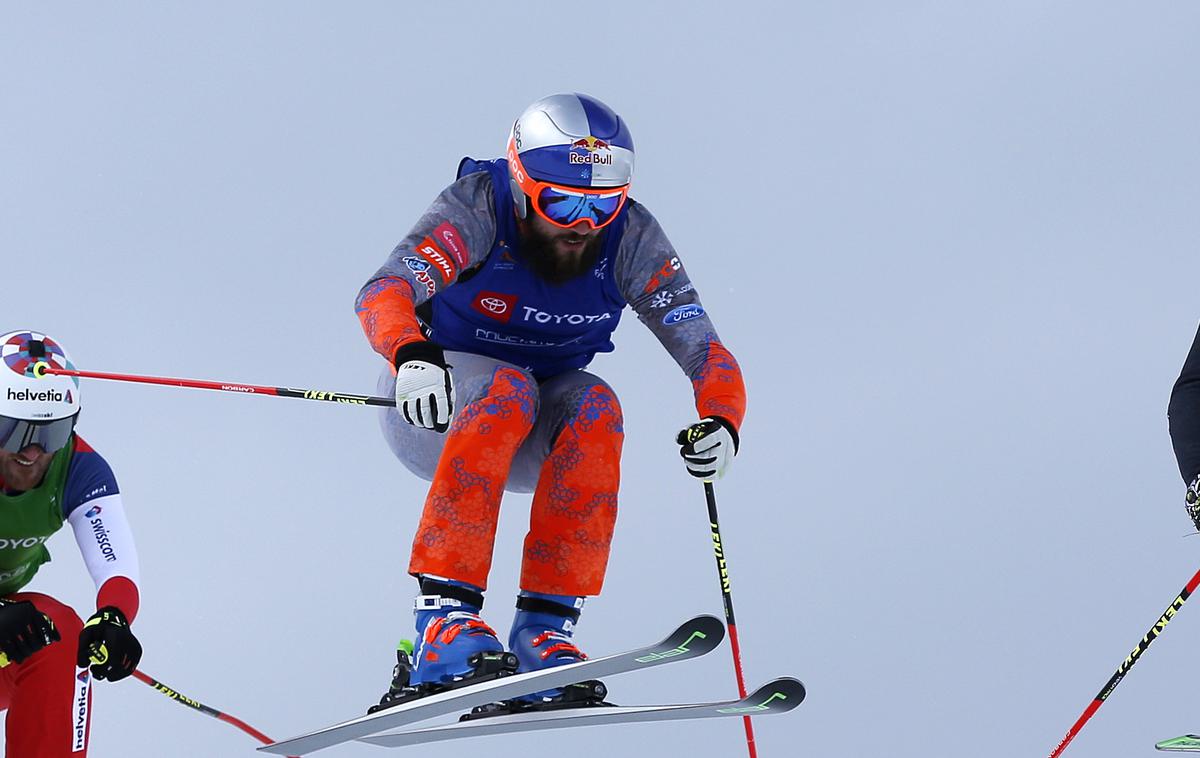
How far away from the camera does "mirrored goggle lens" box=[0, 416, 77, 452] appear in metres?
3.98

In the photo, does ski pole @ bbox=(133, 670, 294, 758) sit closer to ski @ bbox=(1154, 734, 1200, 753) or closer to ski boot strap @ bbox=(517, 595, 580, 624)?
A: ski boot strap @ bbox=(517, 595, 580, 624)

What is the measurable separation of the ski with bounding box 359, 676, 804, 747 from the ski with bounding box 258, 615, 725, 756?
14 cm

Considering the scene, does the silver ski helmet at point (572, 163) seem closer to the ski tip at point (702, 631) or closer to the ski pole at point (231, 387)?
the ski pole at point (231, 387)

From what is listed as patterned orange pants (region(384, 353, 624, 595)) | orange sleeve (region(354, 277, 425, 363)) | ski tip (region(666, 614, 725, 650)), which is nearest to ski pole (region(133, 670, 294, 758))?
patterned orange pants (region(384, 353, 624, 595))

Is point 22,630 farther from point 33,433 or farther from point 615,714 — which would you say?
point 615,714

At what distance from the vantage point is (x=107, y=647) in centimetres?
394

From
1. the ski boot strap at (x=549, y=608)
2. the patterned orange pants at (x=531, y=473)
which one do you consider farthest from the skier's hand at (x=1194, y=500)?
the ski boot strap at (x=549, y=608)

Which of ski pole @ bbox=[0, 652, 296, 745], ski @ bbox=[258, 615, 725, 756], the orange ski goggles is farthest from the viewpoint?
ski pole @ bbox=[0, 652, 296, 745]

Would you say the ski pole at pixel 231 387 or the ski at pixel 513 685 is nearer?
the ski at pixel 513 685

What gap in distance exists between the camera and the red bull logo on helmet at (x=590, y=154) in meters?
4.07

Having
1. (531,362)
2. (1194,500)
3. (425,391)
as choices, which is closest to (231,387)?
(425,391)

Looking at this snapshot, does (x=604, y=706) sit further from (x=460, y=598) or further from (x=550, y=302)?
(x=550, y=302)

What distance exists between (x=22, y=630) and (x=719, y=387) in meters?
1.83

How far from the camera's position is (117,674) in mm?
3971
